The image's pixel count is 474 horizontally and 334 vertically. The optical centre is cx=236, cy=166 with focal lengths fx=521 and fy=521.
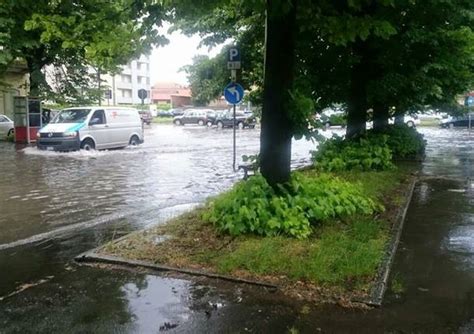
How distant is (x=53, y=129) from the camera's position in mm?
20953

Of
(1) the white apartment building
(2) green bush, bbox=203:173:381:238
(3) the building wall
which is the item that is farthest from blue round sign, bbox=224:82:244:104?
(1) the white apartment building

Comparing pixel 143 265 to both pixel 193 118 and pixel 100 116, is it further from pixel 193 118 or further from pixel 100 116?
pixel 193 118

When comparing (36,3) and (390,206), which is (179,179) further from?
(36,3)

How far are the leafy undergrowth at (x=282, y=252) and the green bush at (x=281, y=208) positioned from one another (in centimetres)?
10

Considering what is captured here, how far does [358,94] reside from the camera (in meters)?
13.2

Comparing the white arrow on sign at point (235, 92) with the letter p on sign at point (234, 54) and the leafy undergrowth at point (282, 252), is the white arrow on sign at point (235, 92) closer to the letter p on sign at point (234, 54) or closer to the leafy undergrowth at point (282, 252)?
the letter p on sign at point (234, 54)

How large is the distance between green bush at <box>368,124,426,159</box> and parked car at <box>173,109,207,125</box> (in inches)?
1328

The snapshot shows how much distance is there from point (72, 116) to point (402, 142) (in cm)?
1289

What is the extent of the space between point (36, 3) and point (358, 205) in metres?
5.02

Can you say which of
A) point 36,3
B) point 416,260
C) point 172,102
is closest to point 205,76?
point 36,3

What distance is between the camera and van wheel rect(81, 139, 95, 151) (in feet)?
68.0

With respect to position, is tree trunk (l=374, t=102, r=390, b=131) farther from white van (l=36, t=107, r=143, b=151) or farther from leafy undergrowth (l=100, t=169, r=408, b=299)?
white van (l=36, t=107, r=143, b=151)

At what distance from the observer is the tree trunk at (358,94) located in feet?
42.7

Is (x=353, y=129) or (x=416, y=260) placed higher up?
(x=353, y=129)
